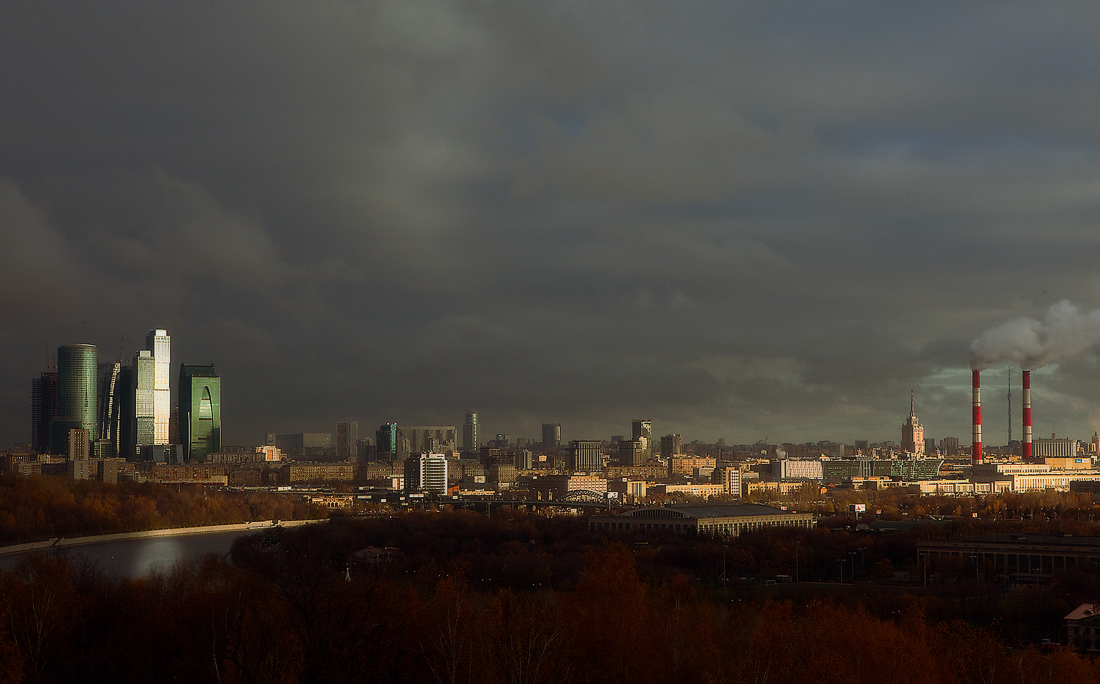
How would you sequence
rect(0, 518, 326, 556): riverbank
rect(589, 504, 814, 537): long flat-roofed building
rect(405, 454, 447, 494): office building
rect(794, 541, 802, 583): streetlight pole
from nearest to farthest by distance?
rect(794, 541, 802, 583): streetlight pole, rect(0, 518, 326, 556): riverbank, rect(589, 504, 814, 537): long flat-roofed building, rect(405, 454, 447, 494): office building

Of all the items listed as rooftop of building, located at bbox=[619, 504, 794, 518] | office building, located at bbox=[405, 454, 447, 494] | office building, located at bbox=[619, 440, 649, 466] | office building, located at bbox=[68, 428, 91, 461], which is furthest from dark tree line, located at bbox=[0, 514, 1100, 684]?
office building, located at bbox=[619, 440, 649, 466]

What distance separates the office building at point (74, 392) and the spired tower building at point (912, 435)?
73.0 meters

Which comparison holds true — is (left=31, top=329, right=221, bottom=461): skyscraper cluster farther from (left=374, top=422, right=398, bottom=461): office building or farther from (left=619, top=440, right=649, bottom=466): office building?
(left=619, top=440, right=649, bottom=466): office building

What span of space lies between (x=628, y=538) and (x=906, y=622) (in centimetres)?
2117

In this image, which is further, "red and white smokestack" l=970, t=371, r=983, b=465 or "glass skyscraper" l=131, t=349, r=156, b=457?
"glass skyscraper" l=131, t=349, r=156, b=457

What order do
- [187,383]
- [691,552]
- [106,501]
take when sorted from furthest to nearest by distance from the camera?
[187,383] < [106,501] < [691,552]

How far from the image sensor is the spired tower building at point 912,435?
12525 centimetres

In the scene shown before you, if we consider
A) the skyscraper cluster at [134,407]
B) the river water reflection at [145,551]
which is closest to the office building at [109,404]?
the skyscraper cluster at [134,407]

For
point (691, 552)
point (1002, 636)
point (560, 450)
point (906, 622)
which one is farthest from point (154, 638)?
point (560, 450)

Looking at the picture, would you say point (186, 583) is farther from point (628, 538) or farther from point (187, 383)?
point (187, 383)

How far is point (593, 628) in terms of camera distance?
18.2m

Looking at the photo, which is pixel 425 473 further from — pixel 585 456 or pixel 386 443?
pixel 386 443

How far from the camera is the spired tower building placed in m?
125

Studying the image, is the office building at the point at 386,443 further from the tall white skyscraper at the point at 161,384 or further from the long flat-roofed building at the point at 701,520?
the long flat-roofed building at the point at 701,520
